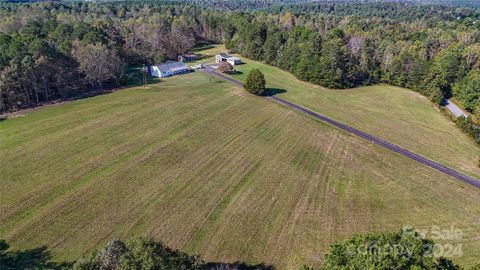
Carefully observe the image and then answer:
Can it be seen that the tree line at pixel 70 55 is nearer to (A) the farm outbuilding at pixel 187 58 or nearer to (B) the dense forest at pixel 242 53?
(B) the dense forest at pixel 242 53

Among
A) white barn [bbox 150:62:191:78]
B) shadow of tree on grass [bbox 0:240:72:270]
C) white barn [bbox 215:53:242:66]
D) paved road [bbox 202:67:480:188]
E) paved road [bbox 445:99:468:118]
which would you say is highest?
white barn [bbox 215:53:242:66]

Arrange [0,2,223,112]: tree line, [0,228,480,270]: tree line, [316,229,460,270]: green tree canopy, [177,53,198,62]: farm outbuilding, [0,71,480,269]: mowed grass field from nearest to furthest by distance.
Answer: [316,229,460,270]: green tree canopy → [0,228,480,270]: tree line → [0,71,480,269]: mowed grass field → [0,2,223,112]: tree line → [177,53,198,62]: farm outbuilding

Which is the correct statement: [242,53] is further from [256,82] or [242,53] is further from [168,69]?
[256,82]

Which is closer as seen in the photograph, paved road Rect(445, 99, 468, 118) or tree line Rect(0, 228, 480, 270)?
tree line Rect(0, 228, 480, 270)

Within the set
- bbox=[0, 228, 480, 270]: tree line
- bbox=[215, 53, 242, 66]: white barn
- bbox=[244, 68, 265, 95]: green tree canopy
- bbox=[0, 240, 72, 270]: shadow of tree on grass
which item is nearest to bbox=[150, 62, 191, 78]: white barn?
bbox=[215, 53, 242, 66]: white barn

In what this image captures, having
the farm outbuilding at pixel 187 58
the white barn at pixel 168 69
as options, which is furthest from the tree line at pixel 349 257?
the farm outbuilding at pixel 187 58

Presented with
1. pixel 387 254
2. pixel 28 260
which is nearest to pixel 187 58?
pixel 28 260

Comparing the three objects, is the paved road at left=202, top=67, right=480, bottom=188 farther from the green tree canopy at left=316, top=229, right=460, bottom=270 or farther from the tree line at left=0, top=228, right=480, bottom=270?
the green tree canopy at left=316, top=229, right=460, bottom=270
